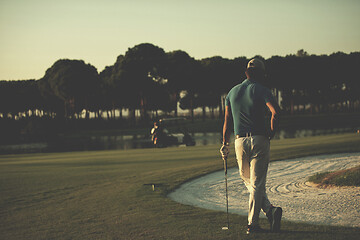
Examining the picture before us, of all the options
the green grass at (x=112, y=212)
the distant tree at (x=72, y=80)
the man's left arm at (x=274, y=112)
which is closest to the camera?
the man's left arm at (x=274, y=112)

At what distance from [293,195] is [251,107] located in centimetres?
417

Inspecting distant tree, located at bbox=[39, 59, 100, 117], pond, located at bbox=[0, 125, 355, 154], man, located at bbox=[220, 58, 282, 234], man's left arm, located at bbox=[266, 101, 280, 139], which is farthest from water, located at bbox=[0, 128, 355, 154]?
distant tree, located at bbox=[39, 59, 100, 117]

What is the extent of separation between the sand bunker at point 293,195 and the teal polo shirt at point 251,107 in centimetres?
197

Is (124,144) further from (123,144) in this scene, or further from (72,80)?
(72,80)

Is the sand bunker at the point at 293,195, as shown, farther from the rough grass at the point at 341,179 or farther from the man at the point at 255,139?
the man at the point at 255,139

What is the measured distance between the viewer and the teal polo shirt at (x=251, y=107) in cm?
588

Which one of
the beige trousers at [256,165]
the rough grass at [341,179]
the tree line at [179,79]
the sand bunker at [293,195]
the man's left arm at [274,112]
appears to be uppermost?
the tree line at [179,79]

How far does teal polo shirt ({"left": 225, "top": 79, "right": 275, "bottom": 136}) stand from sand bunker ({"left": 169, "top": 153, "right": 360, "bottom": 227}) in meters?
1.97

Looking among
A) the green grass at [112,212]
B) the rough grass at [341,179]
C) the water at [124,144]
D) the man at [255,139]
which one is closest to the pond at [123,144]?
the water at [124,144]

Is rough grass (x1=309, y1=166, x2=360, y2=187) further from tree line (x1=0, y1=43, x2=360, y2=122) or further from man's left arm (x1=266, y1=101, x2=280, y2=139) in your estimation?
tree line (x1=0, y1=43, x2=360, y2=122)

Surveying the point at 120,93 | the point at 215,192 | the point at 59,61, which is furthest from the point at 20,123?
the point at 215,192

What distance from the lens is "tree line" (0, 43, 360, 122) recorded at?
8431 cm

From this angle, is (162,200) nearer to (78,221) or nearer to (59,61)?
(78,221)

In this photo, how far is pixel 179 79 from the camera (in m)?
86.0
